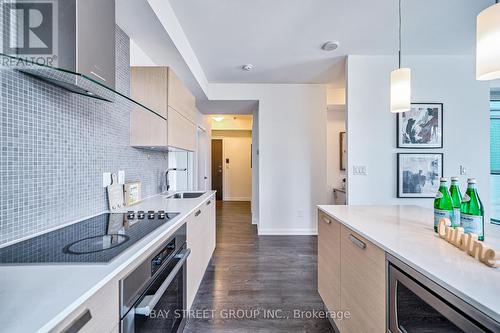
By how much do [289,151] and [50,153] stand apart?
3.36 meters

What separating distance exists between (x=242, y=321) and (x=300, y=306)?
0.52 meters

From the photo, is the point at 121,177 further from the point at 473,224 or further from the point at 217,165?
the point at 217,165

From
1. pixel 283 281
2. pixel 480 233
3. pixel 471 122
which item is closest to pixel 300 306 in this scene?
pixel 283 281

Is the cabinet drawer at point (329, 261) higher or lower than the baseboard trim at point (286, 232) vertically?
higher

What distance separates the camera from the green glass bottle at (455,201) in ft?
3.52

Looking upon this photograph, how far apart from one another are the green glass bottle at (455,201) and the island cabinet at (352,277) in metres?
0.41

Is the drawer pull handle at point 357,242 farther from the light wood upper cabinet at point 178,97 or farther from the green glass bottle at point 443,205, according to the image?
the light wood upper cabinet at point 178,97

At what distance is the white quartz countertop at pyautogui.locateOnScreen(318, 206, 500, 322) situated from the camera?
0.61 m

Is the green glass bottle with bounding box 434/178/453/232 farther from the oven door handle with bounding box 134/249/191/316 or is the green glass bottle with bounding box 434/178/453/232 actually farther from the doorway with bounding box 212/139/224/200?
the doorway with bounding box 212/139/224/200

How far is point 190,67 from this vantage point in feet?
8.96

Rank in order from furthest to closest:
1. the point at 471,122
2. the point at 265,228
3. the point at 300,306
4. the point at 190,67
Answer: the point at 265,228 → the point at 471,122 → the point at 190,67 → the point at 300,306

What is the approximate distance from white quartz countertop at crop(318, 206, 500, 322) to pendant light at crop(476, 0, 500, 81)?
74cm

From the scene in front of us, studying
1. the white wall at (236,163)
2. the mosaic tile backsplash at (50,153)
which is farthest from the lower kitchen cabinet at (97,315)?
the white wall at (236,163)

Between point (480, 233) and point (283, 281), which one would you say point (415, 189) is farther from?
point (480, 233)
